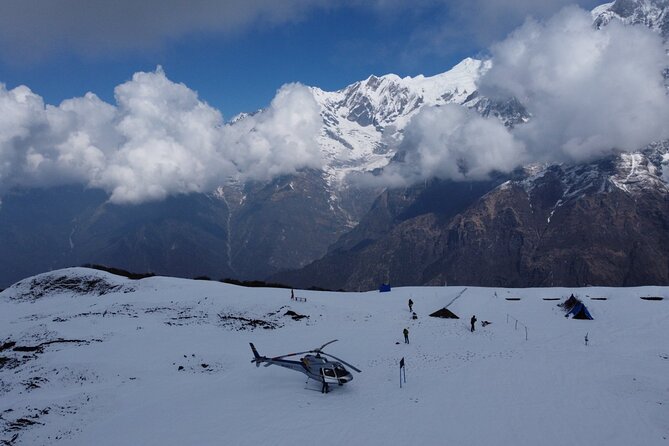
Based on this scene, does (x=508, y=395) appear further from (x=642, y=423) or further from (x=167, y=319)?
(x=167, y=319)

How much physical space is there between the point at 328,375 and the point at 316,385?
164cm

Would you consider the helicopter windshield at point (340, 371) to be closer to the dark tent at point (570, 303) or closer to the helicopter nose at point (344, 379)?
the helicopter nose at point (344, 379)

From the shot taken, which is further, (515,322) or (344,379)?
(515,322)

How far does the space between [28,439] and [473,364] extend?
26.1 metres

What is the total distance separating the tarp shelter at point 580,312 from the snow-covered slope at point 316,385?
1.68 meters

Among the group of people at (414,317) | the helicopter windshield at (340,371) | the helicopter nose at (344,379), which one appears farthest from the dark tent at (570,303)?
the helicopter windshield at (340,371)

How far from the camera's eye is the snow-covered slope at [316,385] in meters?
21.6

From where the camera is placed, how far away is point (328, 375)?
27375 millimetres

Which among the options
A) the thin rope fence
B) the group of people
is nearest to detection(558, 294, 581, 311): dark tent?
the thin rope fence

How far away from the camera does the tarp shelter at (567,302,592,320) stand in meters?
45.9

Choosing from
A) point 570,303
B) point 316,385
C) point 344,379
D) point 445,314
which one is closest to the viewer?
point 344,379

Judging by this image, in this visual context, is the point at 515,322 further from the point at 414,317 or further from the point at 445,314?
the point at 414,317

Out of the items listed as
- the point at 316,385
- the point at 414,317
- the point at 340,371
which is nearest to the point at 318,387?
the point at 316,385

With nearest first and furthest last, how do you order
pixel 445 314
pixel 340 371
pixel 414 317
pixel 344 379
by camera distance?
pixel 344 379
pixel 340 371
pixel 414 317
pixel 445 314
